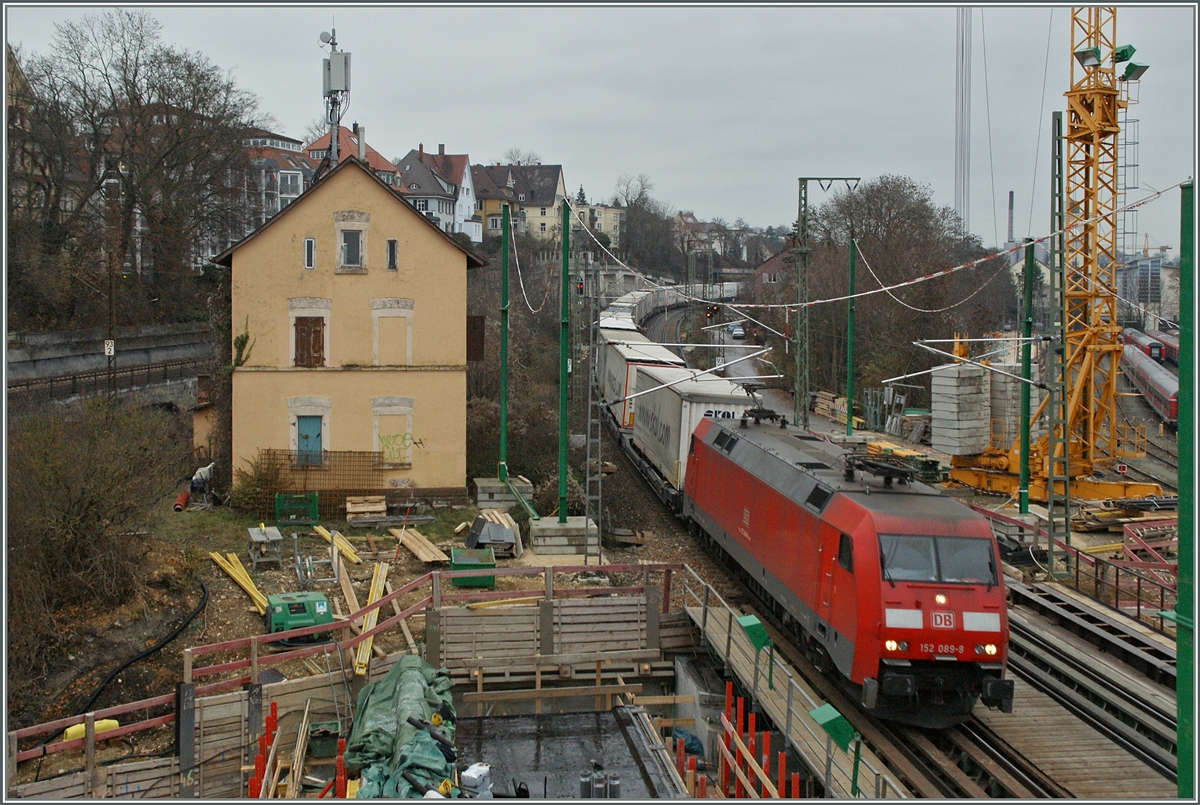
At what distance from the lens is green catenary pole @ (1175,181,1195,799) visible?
710 centimetres

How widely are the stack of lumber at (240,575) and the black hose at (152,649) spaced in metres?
0.61

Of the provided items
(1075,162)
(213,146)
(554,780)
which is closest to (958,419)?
(1075,162)

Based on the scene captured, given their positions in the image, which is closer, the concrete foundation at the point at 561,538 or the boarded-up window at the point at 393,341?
the concrete foundation at the point at 561,538

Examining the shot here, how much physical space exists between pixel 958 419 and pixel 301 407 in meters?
17.7

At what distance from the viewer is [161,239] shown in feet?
141

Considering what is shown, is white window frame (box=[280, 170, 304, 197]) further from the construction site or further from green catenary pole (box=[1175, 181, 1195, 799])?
green catenary pole (box=[1175, 181, 1195, 799])

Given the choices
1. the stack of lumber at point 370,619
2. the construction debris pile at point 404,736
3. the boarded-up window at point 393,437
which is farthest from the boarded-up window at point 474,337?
the construction debris pile at point 404,736

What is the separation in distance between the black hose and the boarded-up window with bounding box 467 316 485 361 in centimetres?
946

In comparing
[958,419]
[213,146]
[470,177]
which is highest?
[470,177]

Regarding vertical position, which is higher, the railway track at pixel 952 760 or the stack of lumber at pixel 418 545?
the stack of lumber at pixel 418 545

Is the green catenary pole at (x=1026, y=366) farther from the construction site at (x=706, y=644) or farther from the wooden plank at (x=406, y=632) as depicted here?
the wooden plank at (x=406, y=632)

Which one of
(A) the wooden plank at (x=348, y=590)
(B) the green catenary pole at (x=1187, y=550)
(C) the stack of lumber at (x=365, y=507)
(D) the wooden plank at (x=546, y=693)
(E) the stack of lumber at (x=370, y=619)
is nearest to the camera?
(B) the green catenary pole at (x=1187, y=550)

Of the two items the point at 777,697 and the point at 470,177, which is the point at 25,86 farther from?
the point at 470,177

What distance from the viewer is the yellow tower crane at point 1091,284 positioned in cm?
2395
